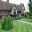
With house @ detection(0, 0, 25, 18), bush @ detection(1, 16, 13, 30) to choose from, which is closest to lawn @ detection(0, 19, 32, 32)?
bush @ detection(1, 16, 13, 30)

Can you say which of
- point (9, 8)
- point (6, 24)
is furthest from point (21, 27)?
point (9, 8)

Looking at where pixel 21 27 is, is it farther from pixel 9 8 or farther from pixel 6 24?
pixel 9 8

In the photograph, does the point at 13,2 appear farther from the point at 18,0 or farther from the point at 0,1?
the point at 0,1

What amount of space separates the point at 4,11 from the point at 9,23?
1.86m

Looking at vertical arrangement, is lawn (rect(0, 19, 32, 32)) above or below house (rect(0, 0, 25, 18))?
below

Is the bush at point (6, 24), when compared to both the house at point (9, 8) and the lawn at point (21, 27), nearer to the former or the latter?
the lawn at point (21, 27)

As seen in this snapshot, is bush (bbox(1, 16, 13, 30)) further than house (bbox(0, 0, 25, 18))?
No

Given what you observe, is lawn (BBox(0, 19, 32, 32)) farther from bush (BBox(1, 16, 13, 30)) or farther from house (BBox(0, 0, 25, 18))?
house (BBox(0, 0, 25, 18))

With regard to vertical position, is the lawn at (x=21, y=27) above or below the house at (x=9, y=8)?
below

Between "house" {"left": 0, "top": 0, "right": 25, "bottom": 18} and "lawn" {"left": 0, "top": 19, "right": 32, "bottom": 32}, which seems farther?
"house" {"left": 0, "top": 0, "right": 25, "bottom": 18}

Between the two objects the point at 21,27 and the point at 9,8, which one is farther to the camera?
the point at 9,8

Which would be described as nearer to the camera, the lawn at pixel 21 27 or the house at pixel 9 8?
the lawn at pixel 21 27

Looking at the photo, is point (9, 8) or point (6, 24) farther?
point (9, 8)

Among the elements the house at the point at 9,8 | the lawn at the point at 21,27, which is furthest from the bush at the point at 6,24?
the house at the point at 9,8
